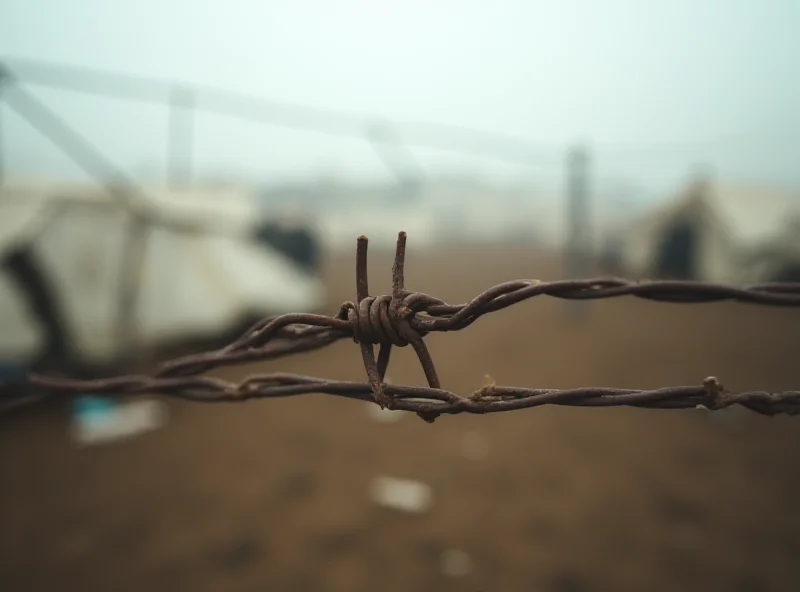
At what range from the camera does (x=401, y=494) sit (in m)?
3.23

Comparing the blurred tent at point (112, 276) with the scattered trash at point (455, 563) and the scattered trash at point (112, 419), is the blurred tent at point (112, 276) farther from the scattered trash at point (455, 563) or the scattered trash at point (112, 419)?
the scattered trash at point (455, 563)

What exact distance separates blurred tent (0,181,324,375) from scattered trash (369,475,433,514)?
3656mm

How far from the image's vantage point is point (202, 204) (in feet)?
23.4

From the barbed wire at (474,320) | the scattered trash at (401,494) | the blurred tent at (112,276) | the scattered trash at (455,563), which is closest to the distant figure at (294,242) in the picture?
the blurred tent at (112,276)

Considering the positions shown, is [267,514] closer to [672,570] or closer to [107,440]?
[107,440]

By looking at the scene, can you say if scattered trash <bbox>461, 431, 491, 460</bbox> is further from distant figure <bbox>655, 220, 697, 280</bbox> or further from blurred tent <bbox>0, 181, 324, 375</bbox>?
distant figure <bbox>655, 220, 697, 280</bbox>

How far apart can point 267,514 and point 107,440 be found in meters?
1.91

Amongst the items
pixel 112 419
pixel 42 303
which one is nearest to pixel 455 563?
pixel 112 419

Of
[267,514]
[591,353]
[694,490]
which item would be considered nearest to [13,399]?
[267,514]

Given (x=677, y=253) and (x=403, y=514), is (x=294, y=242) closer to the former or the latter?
(x=403, y=514)

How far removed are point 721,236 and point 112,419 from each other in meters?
11.4

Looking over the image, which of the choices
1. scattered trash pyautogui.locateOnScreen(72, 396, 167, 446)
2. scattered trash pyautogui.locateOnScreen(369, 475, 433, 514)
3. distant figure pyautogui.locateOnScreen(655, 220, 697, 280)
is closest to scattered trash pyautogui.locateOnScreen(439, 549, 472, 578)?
scattered trash pyautogui.locateOnScreen(369, 475, 433, 514)

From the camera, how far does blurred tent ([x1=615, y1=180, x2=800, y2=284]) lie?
30.9 feet

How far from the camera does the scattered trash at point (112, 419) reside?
409cm
